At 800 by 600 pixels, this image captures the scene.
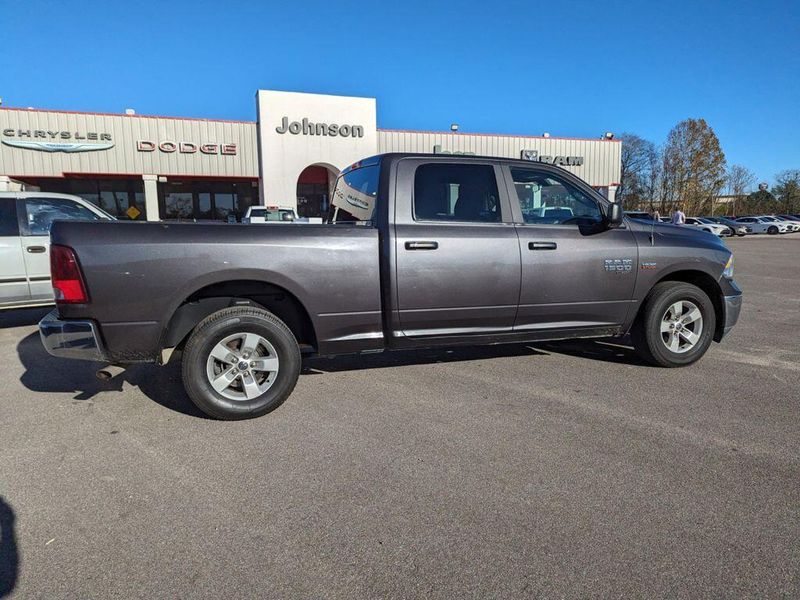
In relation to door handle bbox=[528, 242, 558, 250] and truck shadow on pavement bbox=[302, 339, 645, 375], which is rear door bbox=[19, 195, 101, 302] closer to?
truck shadow on pavement bbox=[302, 339, 645, 375]

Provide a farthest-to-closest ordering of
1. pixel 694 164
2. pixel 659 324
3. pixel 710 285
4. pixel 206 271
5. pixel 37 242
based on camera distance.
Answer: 1. pixel 694 164
2. pixel 37 242
3. pixel 710 285
4. pixel 659 324
5. pixel 206 271

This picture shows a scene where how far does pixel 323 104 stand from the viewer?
79.8 ft

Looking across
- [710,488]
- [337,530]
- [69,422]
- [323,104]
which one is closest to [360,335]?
[337,530]

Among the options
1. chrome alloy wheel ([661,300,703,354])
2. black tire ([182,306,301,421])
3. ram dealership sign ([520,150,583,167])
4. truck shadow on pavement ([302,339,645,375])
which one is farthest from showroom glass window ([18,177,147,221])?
chrome alloy wheel ([661,300,703,354])

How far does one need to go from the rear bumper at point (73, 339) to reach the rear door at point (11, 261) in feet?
13.4

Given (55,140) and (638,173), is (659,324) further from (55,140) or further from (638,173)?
(638,173)

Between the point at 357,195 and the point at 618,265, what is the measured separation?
2.49m

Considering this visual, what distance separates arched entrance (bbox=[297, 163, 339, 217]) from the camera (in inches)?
1054

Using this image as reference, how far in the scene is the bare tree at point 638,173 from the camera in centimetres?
7244

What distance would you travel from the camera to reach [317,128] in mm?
24328

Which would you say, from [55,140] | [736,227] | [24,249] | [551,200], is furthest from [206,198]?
[736,227]

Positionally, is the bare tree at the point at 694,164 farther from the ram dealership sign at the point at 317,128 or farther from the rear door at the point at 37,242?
the rear door at the point at 37,242

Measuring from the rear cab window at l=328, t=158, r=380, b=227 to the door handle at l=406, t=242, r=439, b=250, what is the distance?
0.39 m

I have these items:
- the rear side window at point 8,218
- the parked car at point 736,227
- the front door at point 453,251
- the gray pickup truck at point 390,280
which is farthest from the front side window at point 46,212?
the parked car at point 736,227
